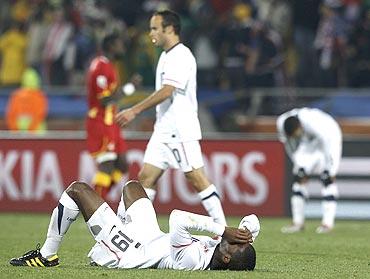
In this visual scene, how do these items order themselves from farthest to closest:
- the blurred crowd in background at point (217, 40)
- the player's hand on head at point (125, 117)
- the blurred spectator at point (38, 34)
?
the blurred spectator at point (38, 34)
the blurred crowd in background at point (217, 40)
the player's hand on head at point (125, 117)

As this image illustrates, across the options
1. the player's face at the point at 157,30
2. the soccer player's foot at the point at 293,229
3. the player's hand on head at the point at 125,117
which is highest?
the player's face at the point at 157,30

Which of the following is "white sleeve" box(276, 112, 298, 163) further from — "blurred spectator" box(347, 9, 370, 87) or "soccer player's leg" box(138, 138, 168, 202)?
"blurred spectator" box(347, 9, 370, 87)

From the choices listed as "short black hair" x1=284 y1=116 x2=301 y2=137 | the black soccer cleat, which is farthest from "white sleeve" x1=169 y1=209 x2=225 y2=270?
"short black hair" x1=284 y1=116 x2=301 y2=137

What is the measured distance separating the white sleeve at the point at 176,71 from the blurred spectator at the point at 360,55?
28.8 ft

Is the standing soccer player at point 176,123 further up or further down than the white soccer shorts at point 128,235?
further up

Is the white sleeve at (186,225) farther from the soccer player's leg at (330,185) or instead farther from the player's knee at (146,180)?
the soccer player's leg at (330,185)

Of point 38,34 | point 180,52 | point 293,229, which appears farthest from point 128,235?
point 38,34

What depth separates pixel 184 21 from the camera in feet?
74.3

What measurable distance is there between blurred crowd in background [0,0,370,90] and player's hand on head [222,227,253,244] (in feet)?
39.3

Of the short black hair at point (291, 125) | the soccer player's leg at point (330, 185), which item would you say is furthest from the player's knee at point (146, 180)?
the soccer player's leg at point (330, 185)

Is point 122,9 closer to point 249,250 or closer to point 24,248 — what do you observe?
point 24,248

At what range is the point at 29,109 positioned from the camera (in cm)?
2178

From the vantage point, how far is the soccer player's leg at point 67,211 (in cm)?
1025

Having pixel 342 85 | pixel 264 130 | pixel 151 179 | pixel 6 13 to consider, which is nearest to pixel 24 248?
pixel 151 179
